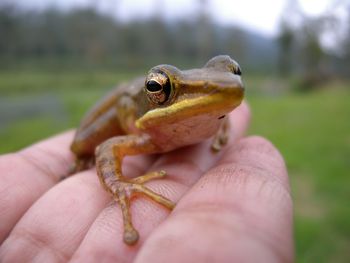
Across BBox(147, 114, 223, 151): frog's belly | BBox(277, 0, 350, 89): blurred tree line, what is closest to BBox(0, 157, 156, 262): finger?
BBox(147, 114, 223, 151): frog's belly

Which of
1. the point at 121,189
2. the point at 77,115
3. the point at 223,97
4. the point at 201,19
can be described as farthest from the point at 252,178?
the point at 201,19

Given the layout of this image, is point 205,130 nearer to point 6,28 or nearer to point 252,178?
point 252,178

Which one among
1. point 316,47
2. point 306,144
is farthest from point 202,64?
point 306,144

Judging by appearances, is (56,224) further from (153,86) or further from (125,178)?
(153,86)

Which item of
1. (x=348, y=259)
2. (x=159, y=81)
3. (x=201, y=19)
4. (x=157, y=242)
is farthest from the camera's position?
(x=201, y=19)

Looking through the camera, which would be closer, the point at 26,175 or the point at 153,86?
the point at 153,86

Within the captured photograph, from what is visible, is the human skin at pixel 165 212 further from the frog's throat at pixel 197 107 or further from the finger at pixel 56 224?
the frog's throat at pixel 197 107

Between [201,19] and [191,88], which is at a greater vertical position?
[191,88]
